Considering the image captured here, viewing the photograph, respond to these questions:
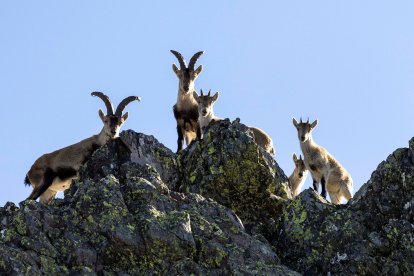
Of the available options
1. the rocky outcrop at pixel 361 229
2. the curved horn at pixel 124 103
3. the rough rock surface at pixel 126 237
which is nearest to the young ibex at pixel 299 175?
the curved horn at pixel 124 103

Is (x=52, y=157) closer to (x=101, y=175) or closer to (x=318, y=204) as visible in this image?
(x=101, y=175)

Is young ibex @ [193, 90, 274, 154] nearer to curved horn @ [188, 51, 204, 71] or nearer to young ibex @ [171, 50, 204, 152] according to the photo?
young ibex @ [171, 50, 204, 152]

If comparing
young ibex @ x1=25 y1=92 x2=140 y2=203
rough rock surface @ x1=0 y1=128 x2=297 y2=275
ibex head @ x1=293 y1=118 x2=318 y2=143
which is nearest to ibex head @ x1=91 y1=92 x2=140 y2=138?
young ibex @ x1=25 y1=92 x2=140 y2=203

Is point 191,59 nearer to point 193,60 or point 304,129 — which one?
point 193,60

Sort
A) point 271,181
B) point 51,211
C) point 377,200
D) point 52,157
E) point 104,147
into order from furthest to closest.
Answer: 1. point 52,157
2. point 104,147
3. point 271,181
4. point 377,200
5. point 51,211

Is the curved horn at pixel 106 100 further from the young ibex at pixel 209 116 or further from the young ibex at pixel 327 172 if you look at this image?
the young ibex at pixel 327 172

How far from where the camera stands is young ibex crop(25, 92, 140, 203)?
81.9 ft

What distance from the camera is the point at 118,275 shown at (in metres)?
13.1

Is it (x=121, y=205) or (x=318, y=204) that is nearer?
(x=121, y=205)

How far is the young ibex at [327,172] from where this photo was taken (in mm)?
28125

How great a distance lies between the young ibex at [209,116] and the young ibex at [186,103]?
0.23 metres

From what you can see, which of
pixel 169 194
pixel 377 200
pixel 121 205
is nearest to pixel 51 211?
pixel 121 205

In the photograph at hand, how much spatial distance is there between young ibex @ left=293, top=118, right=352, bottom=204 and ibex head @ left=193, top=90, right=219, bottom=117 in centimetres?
389

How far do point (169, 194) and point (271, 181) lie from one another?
360cm
